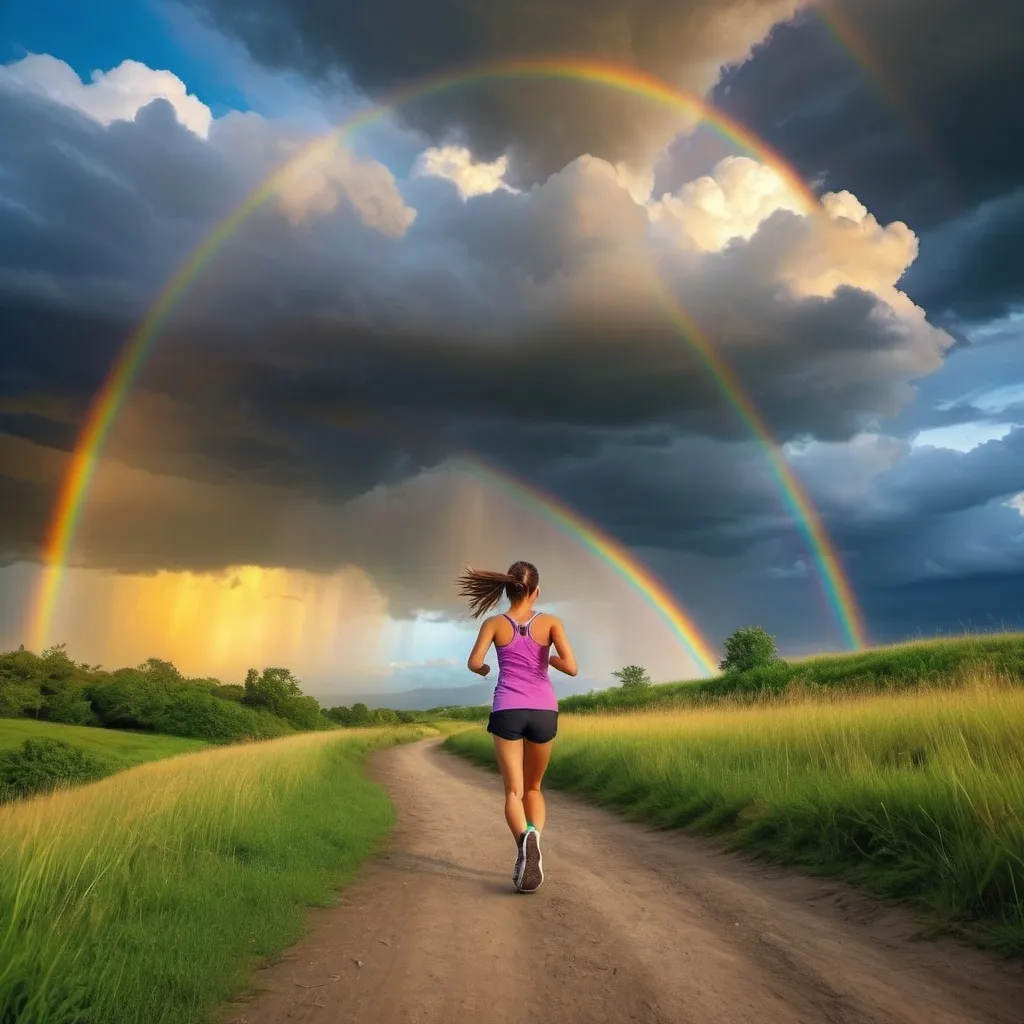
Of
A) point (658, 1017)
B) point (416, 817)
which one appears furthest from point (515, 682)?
point (416, 817)

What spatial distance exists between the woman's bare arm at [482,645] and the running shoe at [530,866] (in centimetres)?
161

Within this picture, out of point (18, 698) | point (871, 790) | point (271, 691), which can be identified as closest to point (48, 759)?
point (18, 698)

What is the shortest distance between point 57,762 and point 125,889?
1755 inches

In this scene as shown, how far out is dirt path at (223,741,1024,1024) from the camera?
4406 mm

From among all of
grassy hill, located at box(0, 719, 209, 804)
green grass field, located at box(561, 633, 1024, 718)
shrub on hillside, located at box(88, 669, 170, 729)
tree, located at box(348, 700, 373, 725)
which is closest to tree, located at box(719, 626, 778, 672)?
green grass field, located at box(561, 633, 1024, 718)

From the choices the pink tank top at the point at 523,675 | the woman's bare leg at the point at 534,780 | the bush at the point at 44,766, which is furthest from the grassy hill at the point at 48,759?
the pink tank top at the point at 523,675

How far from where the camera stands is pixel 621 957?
5254mm

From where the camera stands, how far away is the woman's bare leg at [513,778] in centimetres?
724

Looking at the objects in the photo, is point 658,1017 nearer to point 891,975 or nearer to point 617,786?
point 891,975

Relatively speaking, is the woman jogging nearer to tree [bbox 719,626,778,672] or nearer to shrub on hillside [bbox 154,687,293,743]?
tree [bbox 719,626,778,672]

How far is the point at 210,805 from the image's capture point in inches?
371

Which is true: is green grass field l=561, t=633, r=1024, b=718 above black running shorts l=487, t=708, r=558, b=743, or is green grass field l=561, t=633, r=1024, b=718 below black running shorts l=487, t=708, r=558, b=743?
above

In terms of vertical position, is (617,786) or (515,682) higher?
(515,682)

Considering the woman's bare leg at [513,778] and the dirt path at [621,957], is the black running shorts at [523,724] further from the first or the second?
the dirt path at [621,957]
